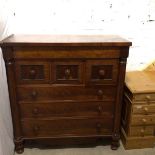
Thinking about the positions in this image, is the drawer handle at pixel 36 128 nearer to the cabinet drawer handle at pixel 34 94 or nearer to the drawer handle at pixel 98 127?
the cabinet drawer handle at pixel 34 94

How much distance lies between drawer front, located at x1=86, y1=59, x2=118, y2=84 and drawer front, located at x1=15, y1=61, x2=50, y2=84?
0.33 m

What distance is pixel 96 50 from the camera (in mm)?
1648

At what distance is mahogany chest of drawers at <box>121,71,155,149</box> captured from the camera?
72.1 inches

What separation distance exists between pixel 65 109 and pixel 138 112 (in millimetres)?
625

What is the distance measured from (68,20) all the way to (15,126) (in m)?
1.04

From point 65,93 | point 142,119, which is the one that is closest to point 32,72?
point 65,93

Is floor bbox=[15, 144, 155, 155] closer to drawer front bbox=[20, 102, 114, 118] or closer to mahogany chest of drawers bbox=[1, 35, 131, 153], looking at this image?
mahogany chest of drawers bbox=[1, 35, 131, 153]

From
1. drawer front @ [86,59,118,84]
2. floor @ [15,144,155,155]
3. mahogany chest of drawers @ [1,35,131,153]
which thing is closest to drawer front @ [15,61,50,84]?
mahogany chest of drawers @ [1,35,131,153]

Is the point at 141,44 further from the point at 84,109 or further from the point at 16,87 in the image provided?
the point at 16,87

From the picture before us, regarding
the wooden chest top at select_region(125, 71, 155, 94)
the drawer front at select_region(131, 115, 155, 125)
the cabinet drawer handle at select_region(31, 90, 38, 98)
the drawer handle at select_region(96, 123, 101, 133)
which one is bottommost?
the drawer handle at select_region(96, 123, 101, 133)

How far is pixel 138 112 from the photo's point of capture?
1.88 metres

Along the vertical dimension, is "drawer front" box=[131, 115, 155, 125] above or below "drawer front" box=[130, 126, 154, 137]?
above

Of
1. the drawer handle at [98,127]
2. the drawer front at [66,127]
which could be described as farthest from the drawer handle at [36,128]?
the drawer handle at [98,127]

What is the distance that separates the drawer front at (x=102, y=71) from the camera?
170 centimetres
